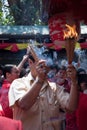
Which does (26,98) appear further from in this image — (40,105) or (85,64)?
(85,64)

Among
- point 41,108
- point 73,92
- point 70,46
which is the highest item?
point 70,46

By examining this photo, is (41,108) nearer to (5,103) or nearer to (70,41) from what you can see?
(70,41)

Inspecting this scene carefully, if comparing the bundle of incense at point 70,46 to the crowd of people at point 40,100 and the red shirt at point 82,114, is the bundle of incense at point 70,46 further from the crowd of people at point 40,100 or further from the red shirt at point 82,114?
the red shirt at point 82,114

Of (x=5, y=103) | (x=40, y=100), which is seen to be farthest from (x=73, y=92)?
(x=5, y=103)

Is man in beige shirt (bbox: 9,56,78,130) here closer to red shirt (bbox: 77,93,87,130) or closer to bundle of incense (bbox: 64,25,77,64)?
bundle of incense (bbox: 64,25,77,64)

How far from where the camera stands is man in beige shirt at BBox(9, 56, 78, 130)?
7.83ft

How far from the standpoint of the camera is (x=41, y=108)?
8.07 ft

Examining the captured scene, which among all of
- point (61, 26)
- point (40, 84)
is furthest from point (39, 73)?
point (61, 26)

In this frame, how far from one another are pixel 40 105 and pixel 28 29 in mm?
6998

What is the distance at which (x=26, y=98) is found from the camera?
7.64ft

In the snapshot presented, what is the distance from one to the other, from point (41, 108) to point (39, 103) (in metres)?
0.04

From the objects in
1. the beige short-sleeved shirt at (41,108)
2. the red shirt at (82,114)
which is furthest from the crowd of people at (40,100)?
the red shirt at (82,114)

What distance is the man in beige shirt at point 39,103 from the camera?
239cm

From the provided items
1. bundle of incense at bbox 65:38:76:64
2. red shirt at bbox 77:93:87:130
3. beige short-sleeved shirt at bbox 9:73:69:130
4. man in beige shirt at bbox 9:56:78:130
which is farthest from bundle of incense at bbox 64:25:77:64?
red shirt at bbox 77:93:87:130
